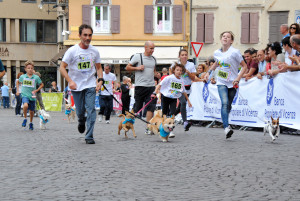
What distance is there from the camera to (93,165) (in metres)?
7.54

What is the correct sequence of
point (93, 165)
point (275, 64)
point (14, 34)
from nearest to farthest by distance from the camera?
1. point (93, 165)
2. point (275, 64)
3. point (14, 34)

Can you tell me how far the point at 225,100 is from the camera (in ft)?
37.4

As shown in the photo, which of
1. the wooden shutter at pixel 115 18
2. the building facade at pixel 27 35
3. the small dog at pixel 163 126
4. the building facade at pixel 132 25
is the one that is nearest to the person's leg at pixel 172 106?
the small dog at pixel 163 126

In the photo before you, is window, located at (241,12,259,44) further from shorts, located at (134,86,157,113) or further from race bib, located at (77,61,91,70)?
race bib, located at (77,61,91,70)

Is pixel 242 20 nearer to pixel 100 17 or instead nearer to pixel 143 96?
pixel 100 17

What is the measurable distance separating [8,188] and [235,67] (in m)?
6.58

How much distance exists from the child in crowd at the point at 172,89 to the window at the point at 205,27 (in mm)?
26883

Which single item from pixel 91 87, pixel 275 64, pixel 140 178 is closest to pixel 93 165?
pixel 140 178

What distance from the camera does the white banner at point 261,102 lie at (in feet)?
42.8

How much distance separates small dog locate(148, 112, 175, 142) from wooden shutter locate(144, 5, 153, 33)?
29018mm

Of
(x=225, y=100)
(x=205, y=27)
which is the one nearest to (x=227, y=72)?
(x=225, y=100)

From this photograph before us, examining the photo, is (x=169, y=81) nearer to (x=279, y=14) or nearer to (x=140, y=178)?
(x=140, y=178)

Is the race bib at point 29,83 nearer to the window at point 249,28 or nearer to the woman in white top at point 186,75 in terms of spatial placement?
the woman in white top at point 186,75

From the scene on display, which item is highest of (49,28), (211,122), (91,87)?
(49,28)
